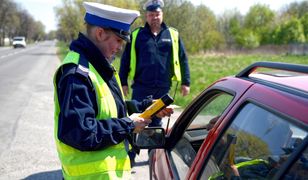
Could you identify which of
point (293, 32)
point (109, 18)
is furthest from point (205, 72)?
point (293, 32)

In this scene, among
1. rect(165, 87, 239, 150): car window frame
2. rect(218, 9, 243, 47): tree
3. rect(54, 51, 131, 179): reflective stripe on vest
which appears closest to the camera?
rect(54, 51, 131, 179): reflective stripe on vest

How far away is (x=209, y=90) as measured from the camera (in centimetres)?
247

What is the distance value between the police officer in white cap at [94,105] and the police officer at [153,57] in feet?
7.66

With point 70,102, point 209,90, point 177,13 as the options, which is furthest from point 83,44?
point 177,13

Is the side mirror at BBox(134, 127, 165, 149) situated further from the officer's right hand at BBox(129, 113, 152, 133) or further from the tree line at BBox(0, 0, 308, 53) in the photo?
the tree line at BBox(0, 0, 308, 53)

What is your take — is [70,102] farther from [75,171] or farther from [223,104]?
[223,104]

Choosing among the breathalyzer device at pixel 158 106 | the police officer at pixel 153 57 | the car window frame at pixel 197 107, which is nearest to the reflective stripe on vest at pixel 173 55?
the police officer at pixel 153 57

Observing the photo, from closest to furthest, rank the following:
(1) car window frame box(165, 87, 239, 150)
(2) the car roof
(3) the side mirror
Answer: (2) the car roof, (1) car window frame box(165, 87, 239, 150), (3) the side mirror

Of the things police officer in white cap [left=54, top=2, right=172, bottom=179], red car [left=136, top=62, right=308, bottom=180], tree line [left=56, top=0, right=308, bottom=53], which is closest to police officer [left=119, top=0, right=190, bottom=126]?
red car [left=136, top=62, right=308, bottom=180]

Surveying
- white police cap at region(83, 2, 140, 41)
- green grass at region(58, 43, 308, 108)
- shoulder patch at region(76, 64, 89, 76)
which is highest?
white police cap at region(83, 2, 140, 41)

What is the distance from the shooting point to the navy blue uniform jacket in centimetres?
199

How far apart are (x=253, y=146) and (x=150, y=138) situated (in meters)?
1.01

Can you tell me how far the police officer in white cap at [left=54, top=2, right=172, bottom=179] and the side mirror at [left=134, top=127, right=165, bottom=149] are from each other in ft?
0.76

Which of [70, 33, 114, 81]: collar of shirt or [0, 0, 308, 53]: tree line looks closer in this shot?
[70, 33, 114, 81]: collar of shirt
